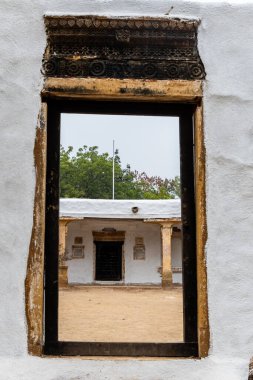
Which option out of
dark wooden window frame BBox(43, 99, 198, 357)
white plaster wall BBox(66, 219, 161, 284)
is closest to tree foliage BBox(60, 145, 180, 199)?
white plaster wall BBox(66, 219, 161, 284)

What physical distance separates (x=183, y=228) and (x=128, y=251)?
15139 millimetres

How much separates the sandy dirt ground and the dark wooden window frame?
375 cm

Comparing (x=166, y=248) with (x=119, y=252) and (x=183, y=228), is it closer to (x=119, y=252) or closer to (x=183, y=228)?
(x=119, y=252)

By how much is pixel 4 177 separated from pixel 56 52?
0.78 metres

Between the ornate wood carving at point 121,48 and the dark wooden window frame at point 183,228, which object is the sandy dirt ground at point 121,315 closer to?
the dark wooden window frame at point 183,228

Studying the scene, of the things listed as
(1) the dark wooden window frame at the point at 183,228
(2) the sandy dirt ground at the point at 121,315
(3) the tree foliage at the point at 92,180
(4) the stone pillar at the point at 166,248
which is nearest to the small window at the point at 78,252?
(2) the sandy dirt ground at the point at 121,315

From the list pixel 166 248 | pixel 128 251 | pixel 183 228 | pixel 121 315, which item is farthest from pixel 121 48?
pixel 128 251

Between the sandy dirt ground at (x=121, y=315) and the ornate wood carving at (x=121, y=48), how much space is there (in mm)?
4368

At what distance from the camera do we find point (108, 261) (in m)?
18.1

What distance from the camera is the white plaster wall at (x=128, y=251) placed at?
17922 millimetres

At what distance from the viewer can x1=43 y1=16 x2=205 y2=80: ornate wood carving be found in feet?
10.1

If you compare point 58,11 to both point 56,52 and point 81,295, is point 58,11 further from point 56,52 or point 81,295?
point 81,295

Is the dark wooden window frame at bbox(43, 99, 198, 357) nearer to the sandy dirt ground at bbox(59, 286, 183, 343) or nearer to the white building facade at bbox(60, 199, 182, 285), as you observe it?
the sandy dirt ground at bbox(59, 286, 183, 343)

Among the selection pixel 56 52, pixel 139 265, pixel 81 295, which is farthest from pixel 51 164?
pixel 139 265
